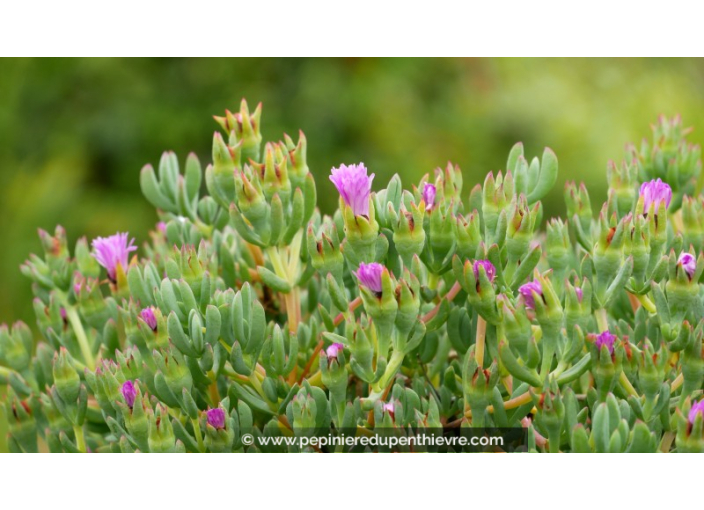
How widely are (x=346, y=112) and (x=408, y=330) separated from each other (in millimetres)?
2290

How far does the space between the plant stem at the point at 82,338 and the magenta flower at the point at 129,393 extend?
204mm

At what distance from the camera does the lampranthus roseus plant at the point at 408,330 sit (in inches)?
30.6

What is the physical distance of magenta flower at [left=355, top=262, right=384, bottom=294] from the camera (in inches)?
30.0

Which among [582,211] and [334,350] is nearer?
[334,350]

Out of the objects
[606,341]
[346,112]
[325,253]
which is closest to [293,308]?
[325,253]

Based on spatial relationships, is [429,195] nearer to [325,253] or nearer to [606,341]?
[325,253]

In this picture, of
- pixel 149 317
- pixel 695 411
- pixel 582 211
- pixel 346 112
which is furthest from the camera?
pixel 346 112

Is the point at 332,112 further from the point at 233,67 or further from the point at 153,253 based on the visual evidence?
the point at 153,253

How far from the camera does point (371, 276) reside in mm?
765

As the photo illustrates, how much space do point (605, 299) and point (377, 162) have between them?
7.08 ft

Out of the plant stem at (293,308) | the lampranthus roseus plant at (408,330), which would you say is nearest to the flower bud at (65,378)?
the lampranthus roseus plant at (408,330)

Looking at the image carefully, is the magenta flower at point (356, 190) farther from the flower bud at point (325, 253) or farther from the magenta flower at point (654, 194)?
the magenta flower at point (654, 194)

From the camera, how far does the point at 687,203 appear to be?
964 mm

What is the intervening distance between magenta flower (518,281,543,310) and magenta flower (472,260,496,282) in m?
0.03
